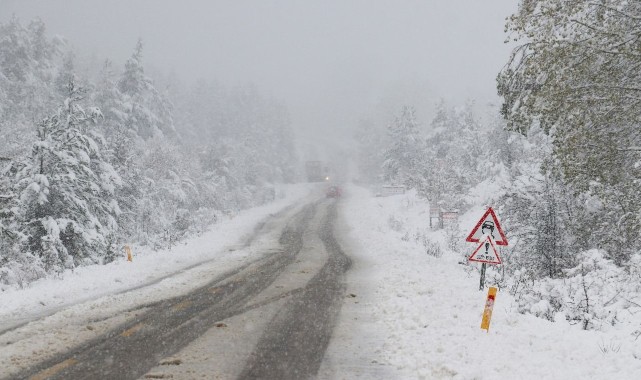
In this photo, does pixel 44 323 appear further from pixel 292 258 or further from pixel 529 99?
pixel 529 99

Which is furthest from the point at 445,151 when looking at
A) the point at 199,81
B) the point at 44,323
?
the point at 199,81

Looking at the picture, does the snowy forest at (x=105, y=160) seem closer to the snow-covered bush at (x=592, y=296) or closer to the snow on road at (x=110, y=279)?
the snow on road at (x=110, y=279)

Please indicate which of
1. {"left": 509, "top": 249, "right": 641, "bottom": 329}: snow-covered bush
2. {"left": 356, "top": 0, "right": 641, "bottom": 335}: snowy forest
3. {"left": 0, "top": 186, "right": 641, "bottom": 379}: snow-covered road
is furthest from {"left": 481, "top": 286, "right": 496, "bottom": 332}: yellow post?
{"left": 356, "top": 0, "right": 641, "bottom": 335}: snowy forest

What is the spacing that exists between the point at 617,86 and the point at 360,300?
6.48m

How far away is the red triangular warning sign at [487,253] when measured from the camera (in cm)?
886

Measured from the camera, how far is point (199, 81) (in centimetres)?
8831

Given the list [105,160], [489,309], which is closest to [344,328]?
[489,309]

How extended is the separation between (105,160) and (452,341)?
1914 cm

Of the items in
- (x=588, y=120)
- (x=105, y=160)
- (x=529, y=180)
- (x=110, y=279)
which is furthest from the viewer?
(x=105, y=160)

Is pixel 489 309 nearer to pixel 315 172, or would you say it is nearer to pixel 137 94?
pixel 137 94

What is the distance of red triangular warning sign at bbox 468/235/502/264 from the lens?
29.1 ft

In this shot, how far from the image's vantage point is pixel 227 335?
7535 millimetres

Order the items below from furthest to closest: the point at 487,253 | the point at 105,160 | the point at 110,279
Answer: the point at 105,160, the point at 110,279, the point at 487,253

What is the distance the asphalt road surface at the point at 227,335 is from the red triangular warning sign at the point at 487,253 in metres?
2.91
